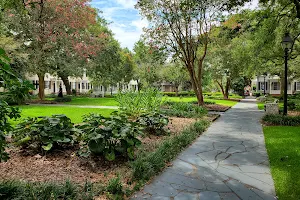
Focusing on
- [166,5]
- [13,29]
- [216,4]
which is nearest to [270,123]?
[216,4]

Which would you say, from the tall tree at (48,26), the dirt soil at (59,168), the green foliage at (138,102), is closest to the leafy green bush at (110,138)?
the dirt soil at (59,168)

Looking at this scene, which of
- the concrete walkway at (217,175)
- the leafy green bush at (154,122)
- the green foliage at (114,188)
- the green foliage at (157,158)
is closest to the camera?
the green foliage at (114,188)

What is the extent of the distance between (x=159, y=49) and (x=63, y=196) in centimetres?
1467

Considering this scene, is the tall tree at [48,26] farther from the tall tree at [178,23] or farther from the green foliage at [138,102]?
the green foliage at [138,102]

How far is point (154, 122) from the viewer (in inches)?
282

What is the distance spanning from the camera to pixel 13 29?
19359 millimetres

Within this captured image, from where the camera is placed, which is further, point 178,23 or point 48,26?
point 48,26

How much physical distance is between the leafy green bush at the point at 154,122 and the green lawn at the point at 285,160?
2917mm

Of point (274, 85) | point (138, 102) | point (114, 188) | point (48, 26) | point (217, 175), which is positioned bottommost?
point (217, 175)

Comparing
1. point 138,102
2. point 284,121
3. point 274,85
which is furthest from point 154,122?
point 274,85

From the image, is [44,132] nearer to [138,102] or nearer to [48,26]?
[138,102]

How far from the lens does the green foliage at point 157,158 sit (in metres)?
4.17

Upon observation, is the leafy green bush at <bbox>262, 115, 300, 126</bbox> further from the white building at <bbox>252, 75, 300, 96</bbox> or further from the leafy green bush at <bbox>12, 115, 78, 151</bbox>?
the white building at <bbox>252, 75, 300, 96</bbox>

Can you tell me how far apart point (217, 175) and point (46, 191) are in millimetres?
2886
